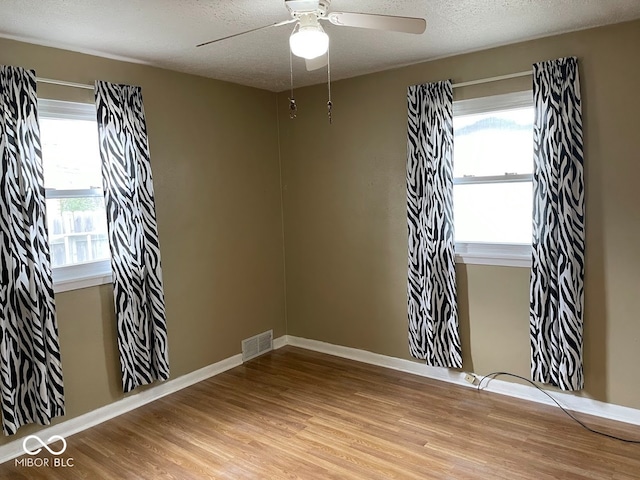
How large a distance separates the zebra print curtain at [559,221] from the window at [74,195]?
9.83 feet

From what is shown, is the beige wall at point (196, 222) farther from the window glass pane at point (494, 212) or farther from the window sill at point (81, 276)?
the window glass pane at point (494, 212)

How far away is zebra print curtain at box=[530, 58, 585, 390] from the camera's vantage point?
3.17 m

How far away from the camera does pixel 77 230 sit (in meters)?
3.31

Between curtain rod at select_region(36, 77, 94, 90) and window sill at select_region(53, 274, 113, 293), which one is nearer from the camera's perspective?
curtain rod at select_region(36, 77, 94, 90)

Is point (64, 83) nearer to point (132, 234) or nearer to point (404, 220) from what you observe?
point (132, 234)

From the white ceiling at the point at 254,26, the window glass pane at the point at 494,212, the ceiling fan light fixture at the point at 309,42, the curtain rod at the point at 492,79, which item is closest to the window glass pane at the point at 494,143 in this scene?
the window glass pane at the point at 494,212

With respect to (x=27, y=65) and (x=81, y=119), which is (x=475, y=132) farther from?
(x=27, y=65)

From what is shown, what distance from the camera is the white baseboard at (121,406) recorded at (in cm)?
300

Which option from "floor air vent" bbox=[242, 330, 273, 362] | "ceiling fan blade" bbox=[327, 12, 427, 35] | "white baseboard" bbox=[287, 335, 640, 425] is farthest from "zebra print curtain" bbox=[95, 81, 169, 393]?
"ceiling fan blade" bbox=[327, 12, 427, 35]

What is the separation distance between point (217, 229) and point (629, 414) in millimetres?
3315

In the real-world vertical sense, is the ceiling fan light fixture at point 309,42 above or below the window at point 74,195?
above

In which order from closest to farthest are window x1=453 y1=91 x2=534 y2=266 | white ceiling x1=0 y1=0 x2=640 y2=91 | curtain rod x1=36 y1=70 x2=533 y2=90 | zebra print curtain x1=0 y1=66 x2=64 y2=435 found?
white ceiling x1=0 y1=0 x2=640 y2=91
zebra print curtain x1=0 y1=66 x2=64 y2=435
curtain rod x1=36 y1=70 x2=533 y2=90
window x1=453 y1=91 x2=534 y2=266

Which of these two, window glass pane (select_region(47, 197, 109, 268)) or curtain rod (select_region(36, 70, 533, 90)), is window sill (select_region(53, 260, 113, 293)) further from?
curtain rod (select_region(36, 70, 533, 90))

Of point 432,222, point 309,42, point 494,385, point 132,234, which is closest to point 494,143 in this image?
point 432,222
